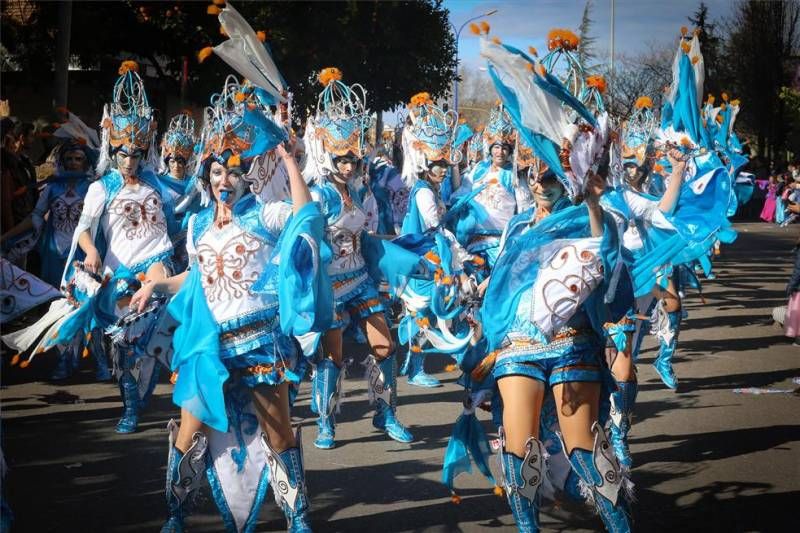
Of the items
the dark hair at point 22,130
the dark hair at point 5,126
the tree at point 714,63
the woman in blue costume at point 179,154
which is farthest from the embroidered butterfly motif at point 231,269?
the tree at point 714,63

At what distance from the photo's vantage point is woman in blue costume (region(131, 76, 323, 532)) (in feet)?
16.2

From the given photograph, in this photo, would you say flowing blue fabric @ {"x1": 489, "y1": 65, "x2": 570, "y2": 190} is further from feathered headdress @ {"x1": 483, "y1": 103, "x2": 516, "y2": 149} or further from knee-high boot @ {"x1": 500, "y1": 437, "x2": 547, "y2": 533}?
feathered headdress @ {"x1": 483, "y1": 103, "x2": 516, "y2": 149}

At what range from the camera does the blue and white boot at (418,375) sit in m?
9.66

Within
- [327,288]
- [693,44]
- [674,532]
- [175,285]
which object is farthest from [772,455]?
[175,285]

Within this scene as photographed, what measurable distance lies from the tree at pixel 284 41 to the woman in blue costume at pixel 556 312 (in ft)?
49.9

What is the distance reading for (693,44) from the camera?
8.04m

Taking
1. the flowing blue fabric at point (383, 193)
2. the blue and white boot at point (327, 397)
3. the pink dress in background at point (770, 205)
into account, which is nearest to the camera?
the blue and white boot at point (327, 397)

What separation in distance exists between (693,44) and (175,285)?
4.79 meters

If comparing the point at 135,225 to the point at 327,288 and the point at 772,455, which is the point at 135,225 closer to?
the point at 327,288

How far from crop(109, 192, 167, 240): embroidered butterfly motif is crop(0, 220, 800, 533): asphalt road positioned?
4.94ft

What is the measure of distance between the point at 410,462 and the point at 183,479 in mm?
2218

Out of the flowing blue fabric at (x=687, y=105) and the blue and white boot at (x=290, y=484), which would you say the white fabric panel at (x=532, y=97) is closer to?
the blue and white boot at (x=290, y=484)

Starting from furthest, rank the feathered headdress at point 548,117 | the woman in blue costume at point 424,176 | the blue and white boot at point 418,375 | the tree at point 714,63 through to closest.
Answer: the tree at point 714,63 → the blue and white boot at point 418,375 → the woman in blue costume at point 424,176 → the feathered headdress at point 548,117

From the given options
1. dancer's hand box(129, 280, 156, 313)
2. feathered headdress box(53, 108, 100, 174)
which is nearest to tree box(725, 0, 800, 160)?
feathered headdress box(53, 108, 100, 174)
